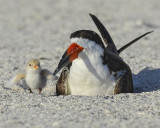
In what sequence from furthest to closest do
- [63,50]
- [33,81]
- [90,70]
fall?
[63,50]
[33,81]
[90,70]

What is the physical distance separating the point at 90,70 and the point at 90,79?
0.13 m

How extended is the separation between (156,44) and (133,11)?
14.5 feet

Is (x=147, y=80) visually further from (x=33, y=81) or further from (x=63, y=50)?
(x=63, y=50)

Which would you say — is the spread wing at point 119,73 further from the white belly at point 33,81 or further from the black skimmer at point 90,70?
the white belly at point 33,81

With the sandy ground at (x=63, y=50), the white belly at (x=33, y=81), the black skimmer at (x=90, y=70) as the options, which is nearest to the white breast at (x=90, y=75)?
the black skimmer at (x=90, y=70)

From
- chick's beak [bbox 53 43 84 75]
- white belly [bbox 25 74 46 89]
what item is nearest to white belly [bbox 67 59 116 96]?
chick's beak [bbox 53 43 84 75]

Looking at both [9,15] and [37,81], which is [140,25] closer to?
[9,15]

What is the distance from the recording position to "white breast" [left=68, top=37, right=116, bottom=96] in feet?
15.9

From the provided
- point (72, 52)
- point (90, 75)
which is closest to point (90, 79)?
point (90, 75)

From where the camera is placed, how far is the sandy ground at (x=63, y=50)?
13.8ft

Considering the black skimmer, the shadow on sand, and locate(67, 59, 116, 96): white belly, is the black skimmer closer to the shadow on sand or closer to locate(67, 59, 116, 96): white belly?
locate(67, 59, 116, 96): white belly

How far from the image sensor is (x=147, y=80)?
20.7 ft

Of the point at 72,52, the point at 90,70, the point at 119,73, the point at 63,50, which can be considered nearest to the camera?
the point at 72,52

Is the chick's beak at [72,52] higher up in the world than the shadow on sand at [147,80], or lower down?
higher up
